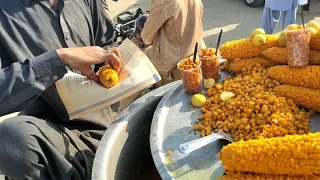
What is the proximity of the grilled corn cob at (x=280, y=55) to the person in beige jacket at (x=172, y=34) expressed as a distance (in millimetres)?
1494

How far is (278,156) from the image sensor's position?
4.59ft

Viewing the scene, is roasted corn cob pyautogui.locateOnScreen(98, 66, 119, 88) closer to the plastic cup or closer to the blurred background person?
the plastic cup

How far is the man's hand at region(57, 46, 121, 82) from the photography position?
196 centimetres

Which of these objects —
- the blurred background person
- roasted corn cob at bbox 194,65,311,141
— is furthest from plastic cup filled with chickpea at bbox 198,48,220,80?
the blurred background person

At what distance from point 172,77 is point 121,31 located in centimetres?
128

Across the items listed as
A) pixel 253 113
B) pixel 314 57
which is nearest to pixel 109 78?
pixel 253 113

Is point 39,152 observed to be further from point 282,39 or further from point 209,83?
point 282,39

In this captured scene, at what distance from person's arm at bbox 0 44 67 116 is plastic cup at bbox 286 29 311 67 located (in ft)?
3.85

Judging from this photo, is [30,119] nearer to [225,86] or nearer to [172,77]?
[225,86]

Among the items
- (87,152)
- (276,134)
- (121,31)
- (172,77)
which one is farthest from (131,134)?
(121,31)

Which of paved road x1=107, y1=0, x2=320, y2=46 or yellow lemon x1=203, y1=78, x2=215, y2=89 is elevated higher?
yellow lemon x1=203, y1=78, x2=215, y2=89

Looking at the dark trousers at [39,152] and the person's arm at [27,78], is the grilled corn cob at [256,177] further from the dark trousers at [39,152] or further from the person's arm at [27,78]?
the person's arm at [27,78]

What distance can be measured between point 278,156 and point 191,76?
0.82 metres

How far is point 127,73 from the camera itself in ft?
6.77
